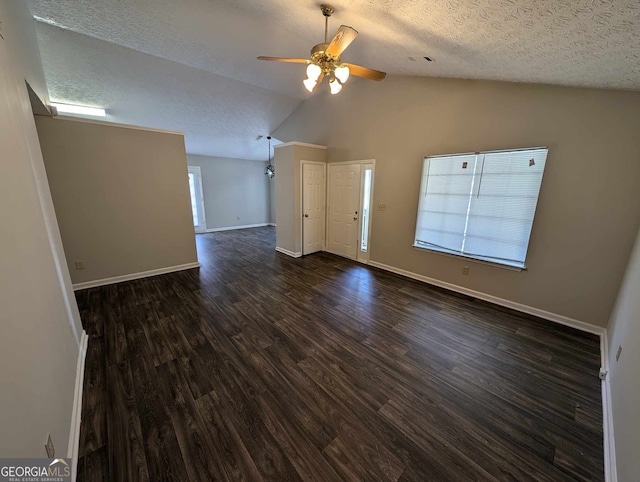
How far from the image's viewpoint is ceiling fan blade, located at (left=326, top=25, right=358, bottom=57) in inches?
72.1

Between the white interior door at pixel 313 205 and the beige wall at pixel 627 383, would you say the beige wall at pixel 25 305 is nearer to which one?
the beige wall at pixel 627 383

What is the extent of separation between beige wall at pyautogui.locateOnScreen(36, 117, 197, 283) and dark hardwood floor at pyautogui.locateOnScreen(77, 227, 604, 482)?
2.51 feet

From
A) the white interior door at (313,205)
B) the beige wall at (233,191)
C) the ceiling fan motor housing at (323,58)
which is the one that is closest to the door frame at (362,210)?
the white interior door at (313,205)

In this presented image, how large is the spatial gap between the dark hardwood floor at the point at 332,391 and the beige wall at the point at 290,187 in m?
2.14

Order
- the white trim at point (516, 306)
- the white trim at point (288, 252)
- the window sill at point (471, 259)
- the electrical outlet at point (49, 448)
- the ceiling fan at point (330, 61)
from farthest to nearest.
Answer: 1. the white trim at point (288, 252)
2. the window sill at point (471, 259)
3. the white trim at point (516, 306)
4. the ceiling fan at point (330, 61)
5. the electrical outlet at point (49, 448)

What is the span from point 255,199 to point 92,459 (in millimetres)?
8140

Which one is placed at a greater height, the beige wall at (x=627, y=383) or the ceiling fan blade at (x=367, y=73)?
the ceiling fan blade at (x=367, y=73)

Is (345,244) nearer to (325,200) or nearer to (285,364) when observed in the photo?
(325,200)

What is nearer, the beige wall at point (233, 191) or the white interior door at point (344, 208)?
the white interior door at point (344, 208)

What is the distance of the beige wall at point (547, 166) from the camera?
2365 mm

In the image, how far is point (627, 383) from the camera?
4.70 feet

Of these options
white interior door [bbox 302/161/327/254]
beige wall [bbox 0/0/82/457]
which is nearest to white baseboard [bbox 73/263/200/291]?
beige wall [bbox 0/0/82/457]

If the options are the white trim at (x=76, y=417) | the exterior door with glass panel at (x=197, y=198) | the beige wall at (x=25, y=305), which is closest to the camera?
the beige wall at (x=25, y=305)

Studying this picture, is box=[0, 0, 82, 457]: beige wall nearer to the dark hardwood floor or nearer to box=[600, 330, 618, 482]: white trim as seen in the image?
the dark hardwood floor
